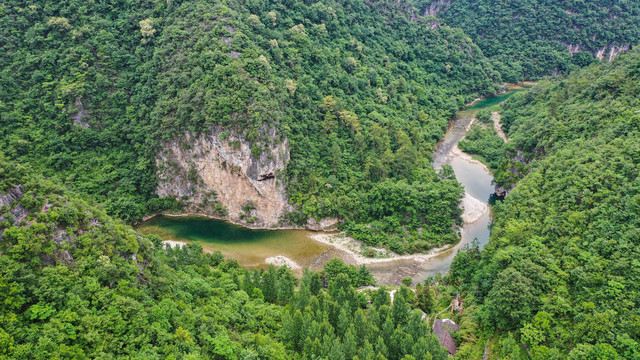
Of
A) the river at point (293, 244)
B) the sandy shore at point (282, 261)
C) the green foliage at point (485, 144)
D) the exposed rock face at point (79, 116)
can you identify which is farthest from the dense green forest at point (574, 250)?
the exposed rock face at point (79, 116)

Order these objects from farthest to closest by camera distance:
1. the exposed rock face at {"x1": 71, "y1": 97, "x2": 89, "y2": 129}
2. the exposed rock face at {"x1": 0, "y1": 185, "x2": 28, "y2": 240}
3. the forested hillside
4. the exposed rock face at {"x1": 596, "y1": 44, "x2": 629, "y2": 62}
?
the exposed rock face at {"x1": 596, "y1": 44, "x2": 629, "y2": 62} → the exposed rock face at {"x1": 71, "y1": 97, "x2": 89, "y2": 129} → the forested hillside → the exposed rock face at {"x1": 0, "y1": 185, "x2": 28, "y2": 240}

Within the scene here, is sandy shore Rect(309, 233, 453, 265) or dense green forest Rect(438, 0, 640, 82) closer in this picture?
sandy shore Rect(309, 233, 453, 265)

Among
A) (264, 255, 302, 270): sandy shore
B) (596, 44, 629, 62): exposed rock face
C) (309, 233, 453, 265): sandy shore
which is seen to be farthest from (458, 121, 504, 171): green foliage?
(596, 44, 629, 62): exposed rock face

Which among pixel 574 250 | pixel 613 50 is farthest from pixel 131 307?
pixel 613 50

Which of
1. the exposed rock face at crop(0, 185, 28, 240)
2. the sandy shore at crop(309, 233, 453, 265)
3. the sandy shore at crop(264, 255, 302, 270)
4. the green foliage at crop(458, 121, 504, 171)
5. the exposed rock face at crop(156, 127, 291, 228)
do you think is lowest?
the sandy shore at crop(264, 255, 302, 270)

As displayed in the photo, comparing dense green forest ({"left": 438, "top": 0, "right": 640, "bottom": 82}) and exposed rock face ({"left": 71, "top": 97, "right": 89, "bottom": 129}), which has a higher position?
dense green forest ({"left": 438, "top": 0, "right": 640, "bottom": 82})

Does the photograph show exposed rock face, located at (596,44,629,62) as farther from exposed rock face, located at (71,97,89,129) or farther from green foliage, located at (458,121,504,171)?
exposed rock face, located at (71,97,89,129)

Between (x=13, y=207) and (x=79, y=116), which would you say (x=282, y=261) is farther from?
(x=79, y=116)

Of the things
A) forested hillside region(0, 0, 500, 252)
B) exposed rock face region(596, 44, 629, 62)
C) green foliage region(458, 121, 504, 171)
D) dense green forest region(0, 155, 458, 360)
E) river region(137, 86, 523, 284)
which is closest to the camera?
dense green forest region(0, 155, 458, 360)
